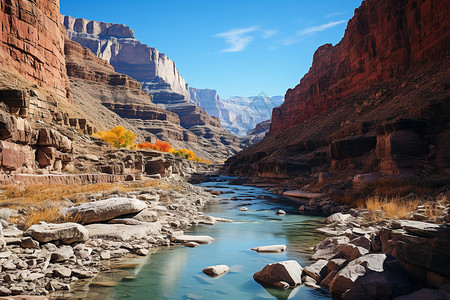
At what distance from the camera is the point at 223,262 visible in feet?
Result: 28.1

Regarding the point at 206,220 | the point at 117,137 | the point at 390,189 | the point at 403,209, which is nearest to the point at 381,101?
the point at 390,189

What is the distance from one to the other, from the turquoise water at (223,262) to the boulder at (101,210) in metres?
2.85

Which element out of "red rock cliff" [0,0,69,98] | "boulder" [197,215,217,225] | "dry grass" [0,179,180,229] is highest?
"red rock cliff" [0,0,69,98]

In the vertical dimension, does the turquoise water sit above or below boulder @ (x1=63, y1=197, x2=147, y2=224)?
below

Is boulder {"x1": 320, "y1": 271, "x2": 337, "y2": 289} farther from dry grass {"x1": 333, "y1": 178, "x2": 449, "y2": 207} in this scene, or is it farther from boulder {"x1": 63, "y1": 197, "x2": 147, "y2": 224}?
dry grass {"x1": 333, "y1": 178, "x2": 449, "y2": 207}

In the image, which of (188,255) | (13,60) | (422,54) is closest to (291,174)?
(422,54)

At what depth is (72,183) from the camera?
17.4 m

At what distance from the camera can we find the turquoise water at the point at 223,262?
6344 mm

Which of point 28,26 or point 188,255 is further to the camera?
point 28,26

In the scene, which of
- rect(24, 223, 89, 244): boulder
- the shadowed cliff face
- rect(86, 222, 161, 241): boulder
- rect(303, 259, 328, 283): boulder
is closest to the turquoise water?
rect(303, 259, 328, 283): boulder

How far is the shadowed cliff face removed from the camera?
2241 centimetres

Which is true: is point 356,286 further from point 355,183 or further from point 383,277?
point 355,183

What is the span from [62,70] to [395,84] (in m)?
59.9

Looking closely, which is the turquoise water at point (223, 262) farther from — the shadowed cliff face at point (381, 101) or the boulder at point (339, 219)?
the shadowed cliff face at point (381, 101)
